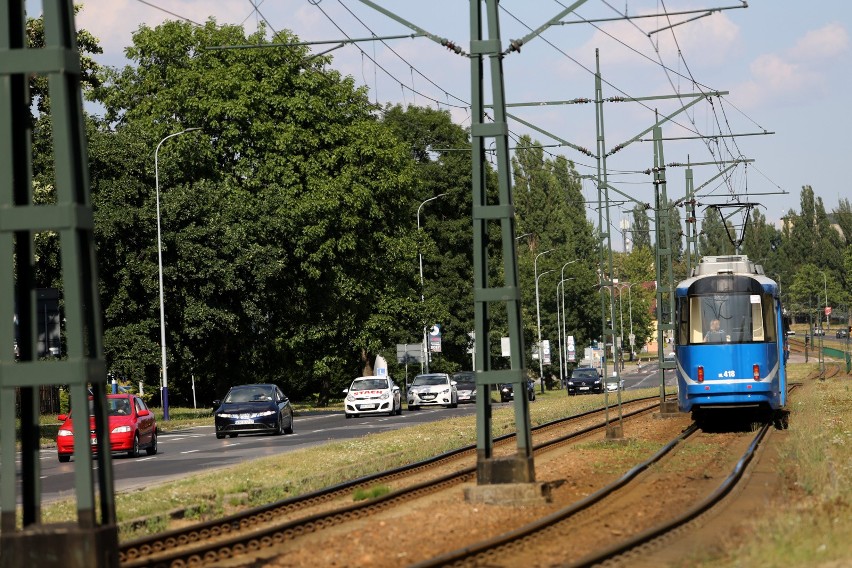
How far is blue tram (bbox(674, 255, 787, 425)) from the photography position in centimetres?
3066

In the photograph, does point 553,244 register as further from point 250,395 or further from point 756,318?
point 756,318

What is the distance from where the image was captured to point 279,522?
16750mm

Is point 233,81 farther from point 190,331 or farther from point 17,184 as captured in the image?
point 17,184

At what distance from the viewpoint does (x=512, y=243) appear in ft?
58.5

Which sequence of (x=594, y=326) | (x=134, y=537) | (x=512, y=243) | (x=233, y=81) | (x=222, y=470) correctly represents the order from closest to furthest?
1. (x=134, y=537)
2. (x=512, y=243)
3. (x=222, y=470)
4. (x=233, y=81)
5. (x=594, y=326)

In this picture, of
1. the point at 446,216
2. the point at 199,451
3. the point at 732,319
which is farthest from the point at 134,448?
the point at 446,216

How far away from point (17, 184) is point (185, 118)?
158 ft

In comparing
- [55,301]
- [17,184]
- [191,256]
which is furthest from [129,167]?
[17,184]

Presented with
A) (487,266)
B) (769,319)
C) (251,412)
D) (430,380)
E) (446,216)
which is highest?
(446,216)

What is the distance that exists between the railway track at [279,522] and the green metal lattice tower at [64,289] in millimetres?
1531

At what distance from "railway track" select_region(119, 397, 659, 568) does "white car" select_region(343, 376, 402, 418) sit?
27079 mm

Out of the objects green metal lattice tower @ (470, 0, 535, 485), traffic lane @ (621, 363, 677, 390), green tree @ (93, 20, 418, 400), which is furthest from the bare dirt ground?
traffic lane @ (621, 363, 677, 390)

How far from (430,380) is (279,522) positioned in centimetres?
4562

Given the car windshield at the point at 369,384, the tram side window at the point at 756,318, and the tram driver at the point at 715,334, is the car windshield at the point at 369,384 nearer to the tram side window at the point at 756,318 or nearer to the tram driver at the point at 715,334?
the tram driver at the point at 715,334
